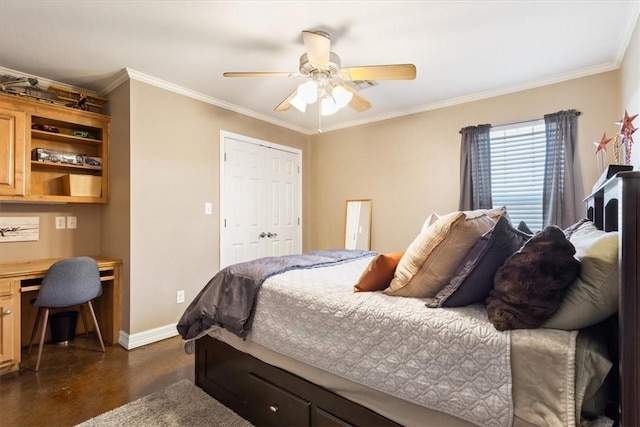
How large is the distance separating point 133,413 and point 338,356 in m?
1.42

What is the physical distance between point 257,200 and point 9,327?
2507mm

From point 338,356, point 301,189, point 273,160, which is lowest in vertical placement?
point 338,356

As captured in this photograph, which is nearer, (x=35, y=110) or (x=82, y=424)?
(x=82, y=424)

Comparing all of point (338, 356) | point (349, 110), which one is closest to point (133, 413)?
point (338, 356)

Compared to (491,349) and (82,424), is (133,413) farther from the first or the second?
(491,349)

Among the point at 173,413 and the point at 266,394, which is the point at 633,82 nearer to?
the point at 266,394

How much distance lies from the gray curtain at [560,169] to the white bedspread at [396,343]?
227cm

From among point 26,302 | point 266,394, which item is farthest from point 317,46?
point 26,302

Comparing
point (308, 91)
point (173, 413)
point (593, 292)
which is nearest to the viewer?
point (593, 292)

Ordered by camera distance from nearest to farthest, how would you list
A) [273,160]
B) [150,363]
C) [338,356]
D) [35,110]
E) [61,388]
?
[338,356] → [61,388] → [150,363] → [35,110] → [273,160]

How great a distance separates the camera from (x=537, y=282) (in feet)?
3.25

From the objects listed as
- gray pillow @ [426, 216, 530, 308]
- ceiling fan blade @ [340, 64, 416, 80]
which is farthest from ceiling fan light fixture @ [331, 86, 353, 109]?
gray pillow @ [426, 216, 530, 308]

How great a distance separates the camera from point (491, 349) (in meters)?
1.01

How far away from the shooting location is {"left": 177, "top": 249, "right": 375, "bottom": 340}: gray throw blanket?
5.83 feet
